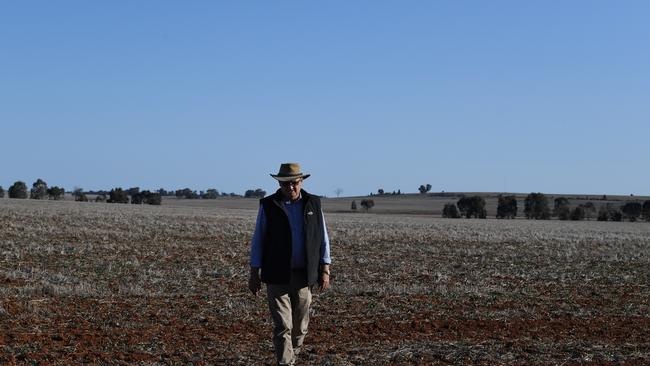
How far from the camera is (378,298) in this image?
13.4 metres

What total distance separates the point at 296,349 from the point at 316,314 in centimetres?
370

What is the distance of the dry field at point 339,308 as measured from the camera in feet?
28.6

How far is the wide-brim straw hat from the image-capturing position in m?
7.43

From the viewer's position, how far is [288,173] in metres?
7.46

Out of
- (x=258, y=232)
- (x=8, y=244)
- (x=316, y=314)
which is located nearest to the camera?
(x=258, y=232)

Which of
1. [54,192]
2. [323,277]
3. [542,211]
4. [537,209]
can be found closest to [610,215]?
[542,211]

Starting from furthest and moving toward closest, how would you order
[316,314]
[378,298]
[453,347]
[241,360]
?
[378,298], [316,314], [453,347], [241,360]

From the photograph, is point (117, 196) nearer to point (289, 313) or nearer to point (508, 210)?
point (508, 210)

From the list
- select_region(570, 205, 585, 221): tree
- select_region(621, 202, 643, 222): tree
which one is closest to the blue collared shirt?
select_region(570, 205, 585, 221): tree

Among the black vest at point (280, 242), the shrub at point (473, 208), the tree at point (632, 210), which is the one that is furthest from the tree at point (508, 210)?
the black vest at point (280, 242)

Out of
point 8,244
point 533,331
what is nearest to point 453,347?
point 533,331

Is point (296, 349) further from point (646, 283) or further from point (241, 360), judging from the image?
point (646, 283)

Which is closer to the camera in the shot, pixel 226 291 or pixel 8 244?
pixel 226 291

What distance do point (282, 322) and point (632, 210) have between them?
368 ft
